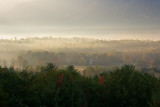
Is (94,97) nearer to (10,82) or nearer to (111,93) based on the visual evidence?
(111,93)

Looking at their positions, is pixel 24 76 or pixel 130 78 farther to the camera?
pixel 130 78

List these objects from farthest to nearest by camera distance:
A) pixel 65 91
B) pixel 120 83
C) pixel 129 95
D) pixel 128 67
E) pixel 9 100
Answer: pixel 128 67 → pixel 120 83 → pixel 129 95 → pixel 65 91 → pixel 9 100

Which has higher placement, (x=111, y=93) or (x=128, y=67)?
(x=128, y=67)

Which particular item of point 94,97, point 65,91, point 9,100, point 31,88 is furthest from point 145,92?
point 9,100

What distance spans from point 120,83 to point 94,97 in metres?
4.04

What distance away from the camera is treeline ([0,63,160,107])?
28.8 metres

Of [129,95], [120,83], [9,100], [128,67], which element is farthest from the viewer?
[128,67]

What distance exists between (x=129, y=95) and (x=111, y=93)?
2.43 meters

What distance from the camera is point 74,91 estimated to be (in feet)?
99.6

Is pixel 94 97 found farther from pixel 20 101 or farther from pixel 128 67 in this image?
pixel 20 101

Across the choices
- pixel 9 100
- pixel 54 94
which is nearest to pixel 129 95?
pixel 54 94

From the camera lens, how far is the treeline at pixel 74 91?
1134 inches

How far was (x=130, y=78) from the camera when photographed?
34.4m

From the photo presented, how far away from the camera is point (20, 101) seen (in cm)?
2805
